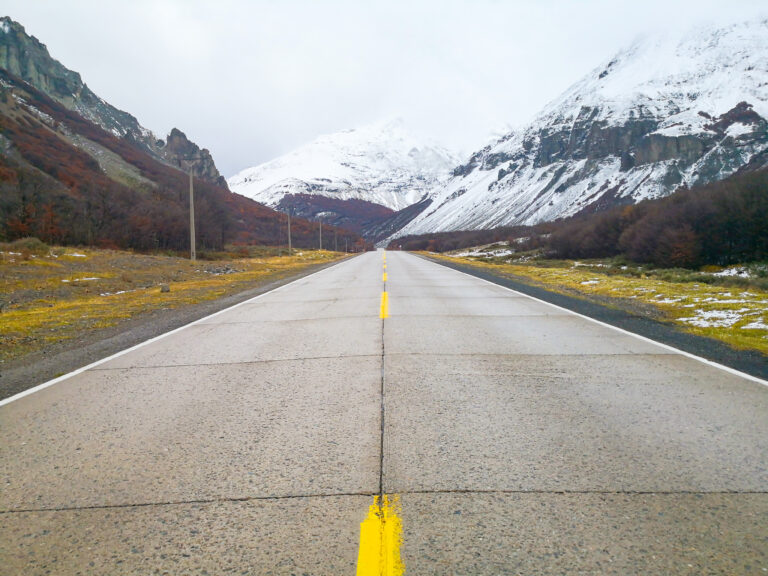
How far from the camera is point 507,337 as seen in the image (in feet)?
26.7

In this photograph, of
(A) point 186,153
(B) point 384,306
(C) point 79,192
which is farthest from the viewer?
(A) point 186,153

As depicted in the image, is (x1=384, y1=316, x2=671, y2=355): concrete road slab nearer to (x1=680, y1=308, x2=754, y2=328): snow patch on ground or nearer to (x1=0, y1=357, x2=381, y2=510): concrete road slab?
(x1=0, y1=357, x2=381, y2=510): concrete road slab

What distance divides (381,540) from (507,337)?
5.95m

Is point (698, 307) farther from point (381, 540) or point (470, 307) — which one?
point (381, 540)

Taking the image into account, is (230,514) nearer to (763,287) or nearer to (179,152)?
(763,287)

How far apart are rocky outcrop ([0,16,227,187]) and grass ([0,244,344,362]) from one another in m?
67.9

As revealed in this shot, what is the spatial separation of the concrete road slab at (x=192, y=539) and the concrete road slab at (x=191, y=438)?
165 millimetres

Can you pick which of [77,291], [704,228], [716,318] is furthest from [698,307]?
[704,228]

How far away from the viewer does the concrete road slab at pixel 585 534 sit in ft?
7.93

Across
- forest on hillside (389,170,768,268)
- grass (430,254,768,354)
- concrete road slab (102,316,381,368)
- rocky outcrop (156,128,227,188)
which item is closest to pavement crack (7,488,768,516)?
concrete road slab (102,316,381,368)

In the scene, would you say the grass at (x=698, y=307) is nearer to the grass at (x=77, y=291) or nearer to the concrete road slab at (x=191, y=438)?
the concrete road slab at (x=191, y=438)

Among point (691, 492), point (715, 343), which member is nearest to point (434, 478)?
point (691, 492)

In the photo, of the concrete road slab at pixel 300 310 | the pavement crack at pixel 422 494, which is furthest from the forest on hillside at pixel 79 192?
the pavement crack at pixel 422 494

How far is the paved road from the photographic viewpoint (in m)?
2.55
